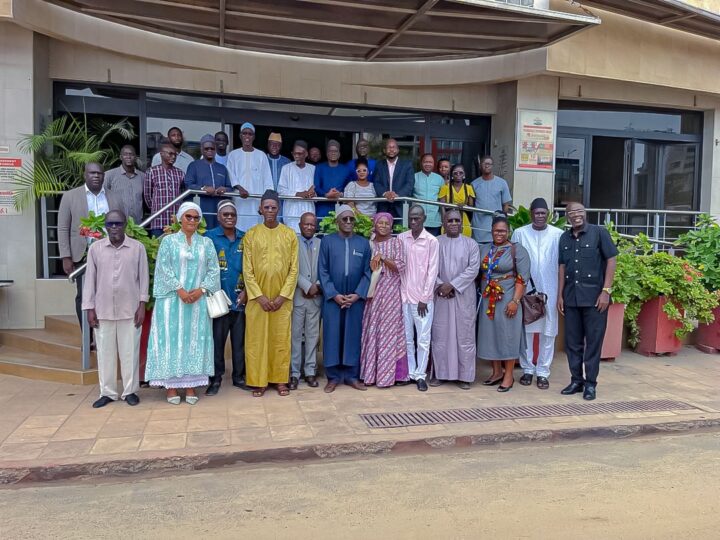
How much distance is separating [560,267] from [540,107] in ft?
17.7

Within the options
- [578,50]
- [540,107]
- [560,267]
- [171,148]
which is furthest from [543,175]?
[171,148]

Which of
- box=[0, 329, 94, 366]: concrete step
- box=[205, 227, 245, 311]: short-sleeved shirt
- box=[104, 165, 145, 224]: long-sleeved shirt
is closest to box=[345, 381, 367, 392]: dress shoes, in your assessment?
box=[205, 227, 245, 311]: short-sleeved shirt

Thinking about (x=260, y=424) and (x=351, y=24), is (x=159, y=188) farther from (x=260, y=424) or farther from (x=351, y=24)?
(x=260, y=424)

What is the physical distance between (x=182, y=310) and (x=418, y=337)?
2.45 m

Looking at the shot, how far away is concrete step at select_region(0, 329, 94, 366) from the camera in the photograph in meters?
6.95

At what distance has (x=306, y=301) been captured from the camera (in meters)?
6.21

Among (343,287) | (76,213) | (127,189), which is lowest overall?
(343,287)

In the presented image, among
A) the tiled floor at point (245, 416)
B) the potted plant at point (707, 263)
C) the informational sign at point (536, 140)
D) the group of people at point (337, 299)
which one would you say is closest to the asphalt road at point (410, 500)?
the tiled floor at point (245, 416)

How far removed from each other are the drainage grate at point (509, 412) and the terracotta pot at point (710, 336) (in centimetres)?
311

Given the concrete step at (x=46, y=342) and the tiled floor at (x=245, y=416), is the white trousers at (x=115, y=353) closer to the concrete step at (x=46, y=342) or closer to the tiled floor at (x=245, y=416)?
the tiled floor at (x=245, y=416)

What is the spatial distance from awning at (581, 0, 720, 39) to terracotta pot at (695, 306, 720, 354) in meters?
4.75

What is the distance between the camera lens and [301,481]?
4.21 meters

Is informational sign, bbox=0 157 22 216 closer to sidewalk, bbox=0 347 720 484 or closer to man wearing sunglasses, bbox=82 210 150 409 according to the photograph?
sidewalk, bbox=0 347 720 484

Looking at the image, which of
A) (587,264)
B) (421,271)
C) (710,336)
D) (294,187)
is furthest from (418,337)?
(710,336)
